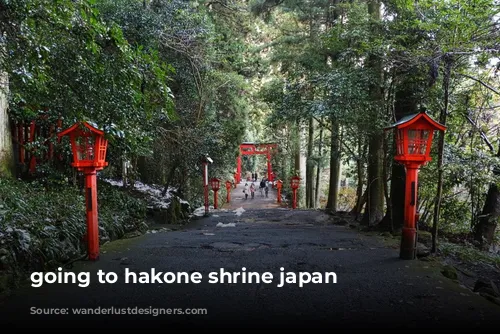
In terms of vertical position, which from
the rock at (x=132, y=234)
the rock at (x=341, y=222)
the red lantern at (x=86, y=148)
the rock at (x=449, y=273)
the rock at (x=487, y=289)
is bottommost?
the rock at (x=341, y=222)

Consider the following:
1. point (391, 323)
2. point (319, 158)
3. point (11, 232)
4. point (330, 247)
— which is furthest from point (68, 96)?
point (319, 158)

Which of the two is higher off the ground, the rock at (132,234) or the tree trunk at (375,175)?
the tree trunk at (375,175)

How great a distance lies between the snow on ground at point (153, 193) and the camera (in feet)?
35.0

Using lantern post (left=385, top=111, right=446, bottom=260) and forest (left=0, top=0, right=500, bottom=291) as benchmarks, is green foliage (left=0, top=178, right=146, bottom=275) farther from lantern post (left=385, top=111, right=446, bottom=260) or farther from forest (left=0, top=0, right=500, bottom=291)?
lantern post (left=385, top=111, right=446, bottom=260)

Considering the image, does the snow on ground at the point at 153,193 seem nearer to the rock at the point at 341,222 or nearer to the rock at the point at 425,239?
the rock at the point at 341,222

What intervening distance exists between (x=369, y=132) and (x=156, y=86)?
541cm

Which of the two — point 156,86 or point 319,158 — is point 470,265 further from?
point 319,158

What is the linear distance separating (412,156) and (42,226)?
17.6 feet

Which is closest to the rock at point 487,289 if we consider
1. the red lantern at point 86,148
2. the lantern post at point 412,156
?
the lantern post at point 412,156

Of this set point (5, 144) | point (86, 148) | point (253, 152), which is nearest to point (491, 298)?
point (86, 148)

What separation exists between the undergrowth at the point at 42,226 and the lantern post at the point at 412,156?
4.75m

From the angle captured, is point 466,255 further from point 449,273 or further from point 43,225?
point 43,225

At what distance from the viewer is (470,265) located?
18.7 feet

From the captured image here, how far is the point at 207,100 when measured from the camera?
12.7 metres
